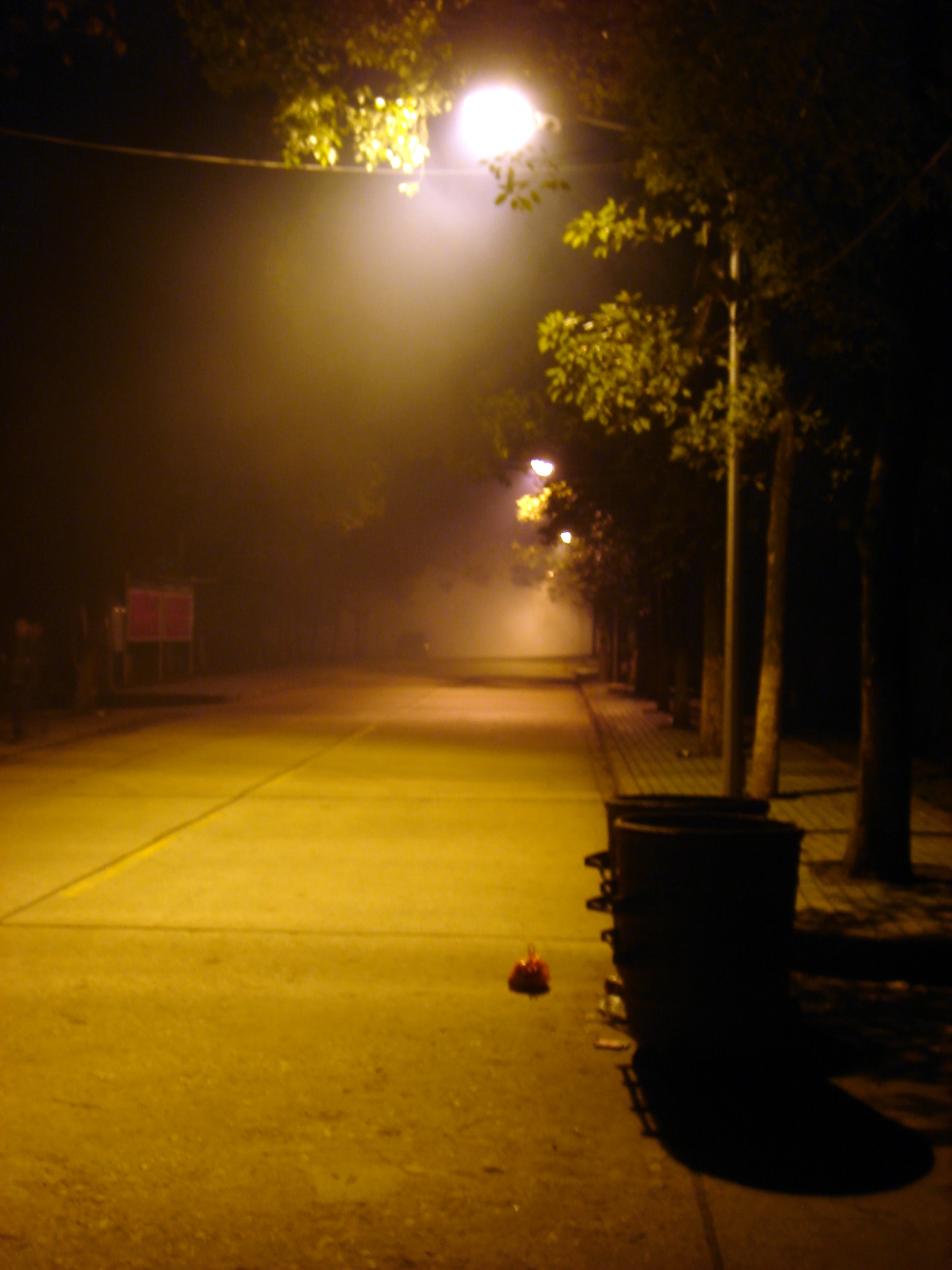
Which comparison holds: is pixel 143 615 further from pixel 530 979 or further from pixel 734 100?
pixel 530 979

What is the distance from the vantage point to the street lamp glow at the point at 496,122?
10195 mm

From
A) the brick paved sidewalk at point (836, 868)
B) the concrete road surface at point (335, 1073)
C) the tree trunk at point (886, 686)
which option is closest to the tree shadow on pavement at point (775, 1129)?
the concrete road surface at point (335, 1073)

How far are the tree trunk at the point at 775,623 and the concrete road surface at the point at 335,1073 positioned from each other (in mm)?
2450

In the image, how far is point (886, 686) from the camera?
33.9 ft

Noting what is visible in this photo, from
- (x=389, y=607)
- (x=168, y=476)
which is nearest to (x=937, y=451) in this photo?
(x=168, y=476)

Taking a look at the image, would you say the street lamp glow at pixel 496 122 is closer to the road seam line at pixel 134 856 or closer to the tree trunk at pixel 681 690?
the road seam line at pixel 134 856

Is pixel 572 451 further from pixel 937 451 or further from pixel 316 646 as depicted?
pixel 316 646

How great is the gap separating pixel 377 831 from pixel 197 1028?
21.1 ft

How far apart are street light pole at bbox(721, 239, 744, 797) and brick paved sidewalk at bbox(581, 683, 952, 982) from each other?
99 centimetres

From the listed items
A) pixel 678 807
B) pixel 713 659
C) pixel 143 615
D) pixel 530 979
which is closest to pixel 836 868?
pixel 530 979

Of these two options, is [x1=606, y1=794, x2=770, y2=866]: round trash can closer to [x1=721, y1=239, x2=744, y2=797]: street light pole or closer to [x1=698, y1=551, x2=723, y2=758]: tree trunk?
[x1=721, y1=239, x2=744, y2=797]: street light pole

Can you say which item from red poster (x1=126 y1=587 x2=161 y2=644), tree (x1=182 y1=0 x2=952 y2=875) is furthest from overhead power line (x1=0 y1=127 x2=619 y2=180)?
red poster (x1=126 y1=587 x2=161 y2=644)

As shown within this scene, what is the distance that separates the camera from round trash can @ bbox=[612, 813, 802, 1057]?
5715mm

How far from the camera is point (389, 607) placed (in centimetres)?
9025
